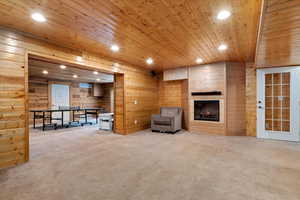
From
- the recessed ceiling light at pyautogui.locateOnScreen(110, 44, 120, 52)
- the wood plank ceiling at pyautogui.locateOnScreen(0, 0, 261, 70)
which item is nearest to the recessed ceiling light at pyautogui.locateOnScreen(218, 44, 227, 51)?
the wood plank ceiling at pyautogui.locateOnScreen(0, 0, 261, 70)

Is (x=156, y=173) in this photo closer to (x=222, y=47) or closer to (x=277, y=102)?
(x=222, y=47)

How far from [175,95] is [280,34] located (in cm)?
414

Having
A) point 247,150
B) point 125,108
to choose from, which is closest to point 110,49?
point 125,108

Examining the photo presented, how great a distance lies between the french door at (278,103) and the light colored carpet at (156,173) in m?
0.76

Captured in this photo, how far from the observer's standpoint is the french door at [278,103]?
173 inches

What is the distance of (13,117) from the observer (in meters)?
2.75

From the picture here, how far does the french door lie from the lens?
14.4ft

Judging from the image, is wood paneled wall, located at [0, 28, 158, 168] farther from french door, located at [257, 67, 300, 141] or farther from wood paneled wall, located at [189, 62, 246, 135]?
french door, located at [257, 67, 300, 141]

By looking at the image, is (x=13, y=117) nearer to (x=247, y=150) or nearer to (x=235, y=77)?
(x=247, y=150)

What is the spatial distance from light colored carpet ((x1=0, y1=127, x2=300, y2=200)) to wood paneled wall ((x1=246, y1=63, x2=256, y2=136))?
3.65 ft

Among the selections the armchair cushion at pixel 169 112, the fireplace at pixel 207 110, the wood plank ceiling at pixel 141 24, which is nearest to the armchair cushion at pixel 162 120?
the armchair cushion at pixel 169 112

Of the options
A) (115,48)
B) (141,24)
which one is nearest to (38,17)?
(141,24)

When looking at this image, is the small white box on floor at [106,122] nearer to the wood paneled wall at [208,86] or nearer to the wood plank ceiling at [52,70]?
the wood plank ceiling at [52,70]

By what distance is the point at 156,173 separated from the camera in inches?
96.3
